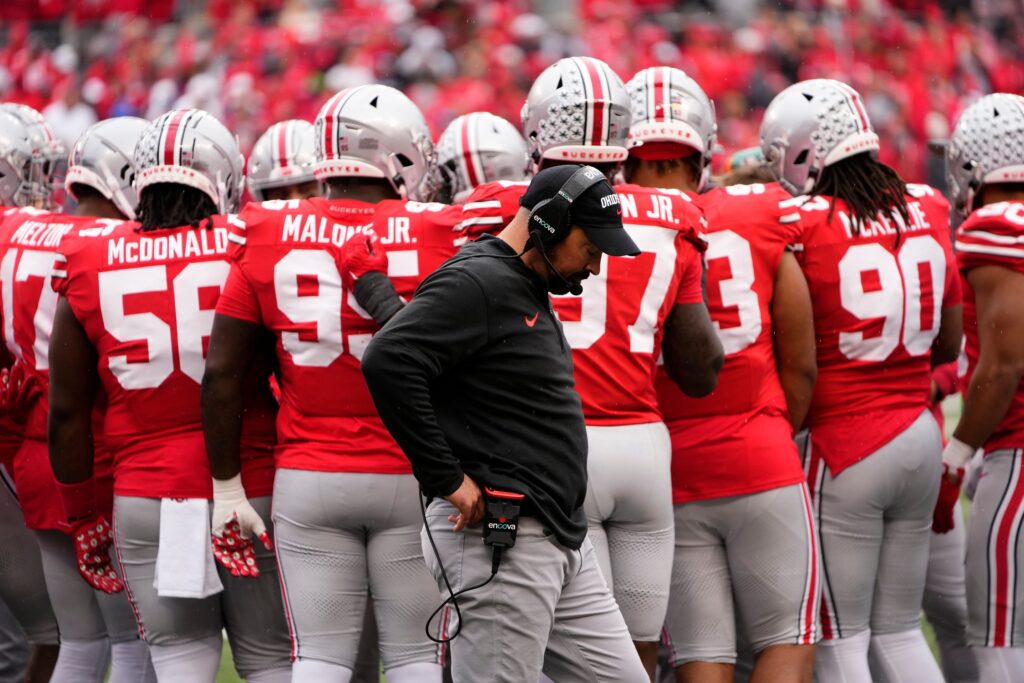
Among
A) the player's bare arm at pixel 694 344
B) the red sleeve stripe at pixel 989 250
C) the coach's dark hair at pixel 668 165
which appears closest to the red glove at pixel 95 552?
the player's bare arm at pixel 694 344

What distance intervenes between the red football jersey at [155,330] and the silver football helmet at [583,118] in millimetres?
1033

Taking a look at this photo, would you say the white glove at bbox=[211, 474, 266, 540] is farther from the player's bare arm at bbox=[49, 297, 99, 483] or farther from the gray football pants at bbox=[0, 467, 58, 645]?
the gray football pants at bbox=[0, 467, 58, 645]

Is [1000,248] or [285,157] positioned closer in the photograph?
[1000,248]

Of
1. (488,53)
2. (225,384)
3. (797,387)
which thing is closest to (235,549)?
(225,384)

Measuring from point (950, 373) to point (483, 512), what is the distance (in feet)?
11.8

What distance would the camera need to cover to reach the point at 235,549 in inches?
158

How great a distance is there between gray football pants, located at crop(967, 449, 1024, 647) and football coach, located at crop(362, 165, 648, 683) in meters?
1.74

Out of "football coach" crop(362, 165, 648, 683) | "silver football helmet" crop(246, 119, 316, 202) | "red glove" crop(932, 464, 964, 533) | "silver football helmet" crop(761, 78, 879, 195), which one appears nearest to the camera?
"football coach" crop(362, 165, 648, 683)

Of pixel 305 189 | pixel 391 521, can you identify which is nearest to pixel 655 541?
pixel 391 521

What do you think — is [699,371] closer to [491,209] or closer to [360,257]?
[491,209]

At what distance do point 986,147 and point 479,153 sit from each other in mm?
1941

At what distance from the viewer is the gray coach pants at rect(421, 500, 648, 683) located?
10.1ft

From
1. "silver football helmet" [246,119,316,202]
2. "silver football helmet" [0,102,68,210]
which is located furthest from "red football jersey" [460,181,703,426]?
"silver football helmet" [0,102,68,210]

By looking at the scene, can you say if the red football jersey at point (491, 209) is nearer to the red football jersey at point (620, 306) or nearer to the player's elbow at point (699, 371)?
the red football jersey at point (620, 306)
